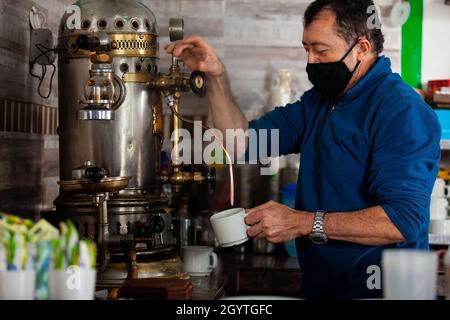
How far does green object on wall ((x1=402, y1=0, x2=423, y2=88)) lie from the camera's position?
11.2 ft

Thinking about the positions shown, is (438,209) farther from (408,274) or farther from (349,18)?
(408,274)

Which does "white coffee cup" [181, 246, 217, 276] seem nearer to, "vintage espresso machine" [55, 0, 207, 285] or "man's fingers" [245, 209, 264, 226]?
"vintage espresso machine" [55, 0, 207, 285]

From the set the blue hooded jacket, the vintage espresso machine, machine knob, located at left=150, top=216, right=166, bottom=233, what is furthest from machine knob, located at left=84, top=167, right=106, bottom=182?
the blue hooded jacket

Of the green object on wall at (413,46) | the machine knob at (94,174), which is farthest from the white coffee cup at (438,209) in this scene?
the machine knob at (94,174)

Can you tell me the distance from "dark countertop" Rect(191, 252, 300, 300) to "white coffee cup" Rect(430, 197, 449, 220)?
63 centimetres

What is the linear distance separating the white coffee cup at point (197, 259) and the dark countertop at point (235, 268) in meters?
0.03

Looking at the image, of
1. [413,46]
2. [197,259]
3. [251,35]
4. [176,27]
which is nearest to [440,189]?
[413,46]

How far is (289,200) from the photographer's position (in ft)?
10.1

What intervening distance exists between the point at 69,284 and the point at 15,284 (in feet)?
0.26

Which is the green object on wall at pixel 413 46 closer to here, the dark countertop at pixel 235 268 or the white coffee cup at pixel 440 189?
the white coffee cup at pixel 440 189

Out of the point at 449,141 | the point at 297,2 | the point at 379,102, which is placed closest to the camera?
the point at 379,102

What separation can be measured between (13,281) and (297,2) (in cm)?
257

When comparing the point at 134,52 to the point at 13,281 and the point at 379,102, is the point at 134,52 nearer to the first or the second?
the point at 379,102
